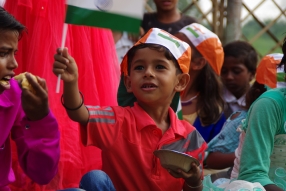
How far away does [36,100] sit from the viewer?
1.64 meters

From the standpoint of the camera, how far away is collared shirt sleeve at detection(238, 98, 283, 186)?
201 cm

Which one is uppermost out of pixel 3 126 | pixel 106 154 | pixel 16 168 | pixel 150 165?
pixel 3 126

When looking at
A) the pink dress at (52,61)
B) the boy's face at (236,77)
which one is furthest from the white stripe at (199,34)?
the pink dress at (52,61)

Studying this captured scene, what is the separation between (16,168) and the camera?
2193mm

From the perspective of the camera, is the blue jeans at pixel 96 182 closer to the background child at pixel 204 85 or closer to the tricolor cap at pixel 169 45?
the tricolor cap at pixel 169 45

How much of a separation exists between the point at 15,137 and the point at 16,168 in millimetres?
400

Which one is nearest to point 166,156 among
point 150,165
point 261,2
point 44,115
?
point 150,165

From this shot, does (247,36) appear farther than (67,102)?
Yes

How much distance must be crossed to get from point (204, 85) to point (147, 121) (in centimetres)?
122

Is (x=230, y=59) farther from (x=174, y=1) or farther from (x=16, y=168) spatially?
(x=16, y=168)

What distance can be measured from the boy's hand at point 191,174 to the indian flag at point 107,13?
45cm

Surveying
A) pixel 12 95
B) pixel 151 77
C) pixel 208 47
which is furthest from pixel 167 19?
pixel 12 95

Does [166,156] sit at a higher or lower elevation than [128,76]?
lower

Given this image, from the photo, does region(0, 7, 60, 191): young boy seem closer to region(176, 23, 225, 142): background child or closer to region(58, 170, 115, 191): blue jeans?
region(58, 170, 115, 191): blue jeans
